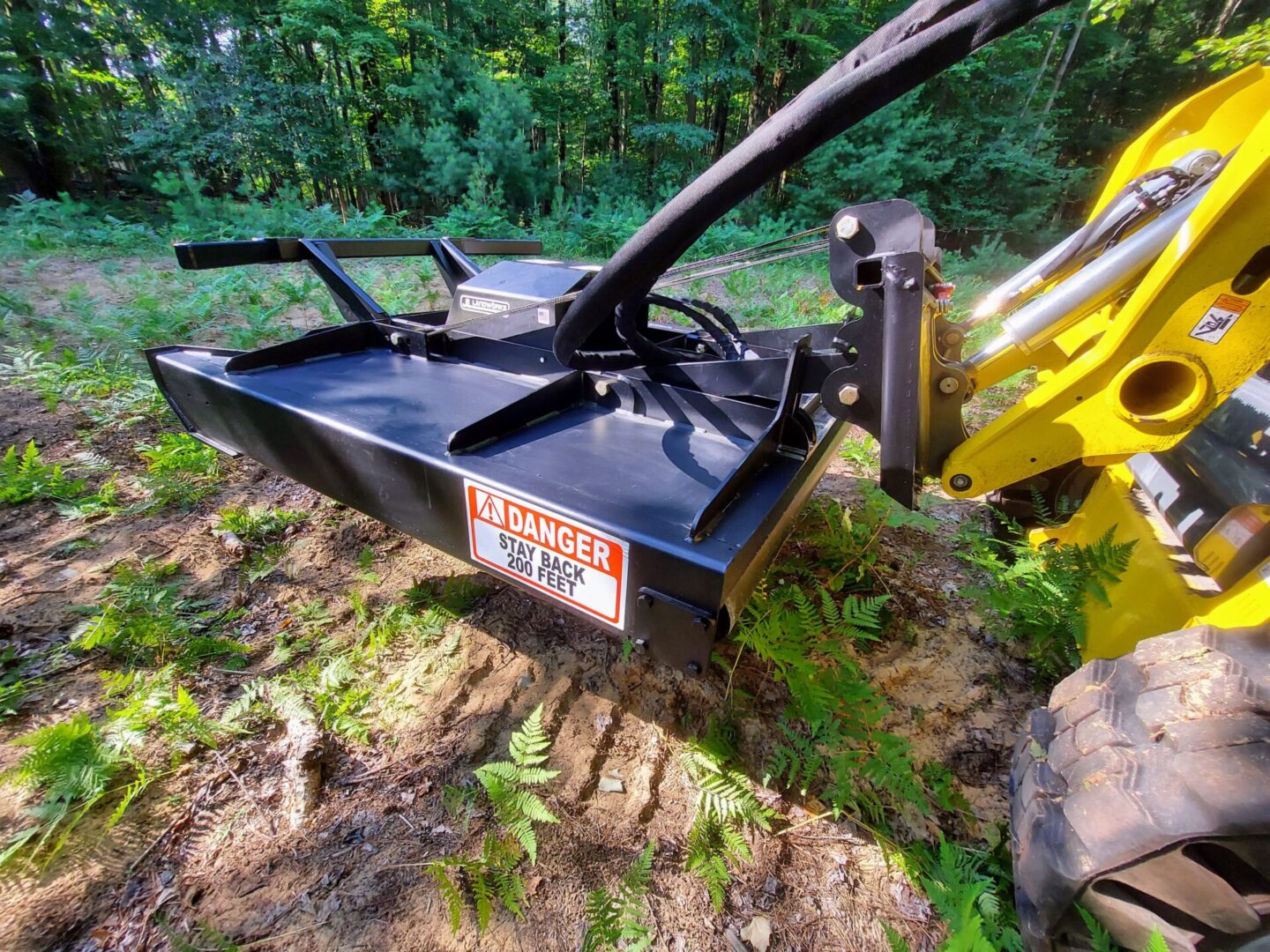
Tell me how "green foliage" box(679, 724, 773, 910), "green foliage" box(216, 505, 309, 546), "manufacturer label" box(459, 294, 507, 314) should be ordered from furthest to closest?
"green foliage" box(216, 505, 309, 546), "manufacturer label" box(459, 294, 507, 314), "green foliage" box(679, 724, 773, 910)

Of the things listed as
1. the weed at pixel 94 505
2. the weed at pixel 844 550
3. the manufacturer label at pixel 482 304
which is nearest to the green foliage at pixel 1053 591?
the weed at pixel 844 550

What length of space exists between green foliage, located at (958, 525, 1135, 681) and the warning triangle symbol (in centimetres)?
176

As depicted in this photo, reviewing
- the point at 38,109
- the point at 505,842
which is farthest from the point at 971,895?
the point at 38,109

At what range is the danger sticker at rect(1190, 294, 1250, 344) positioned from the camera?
106 cm

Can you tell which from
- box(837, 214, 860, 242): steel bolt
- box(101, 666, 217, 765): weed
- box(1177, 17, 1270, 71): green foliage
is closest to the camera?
box(837, 214, 860, 242): steel bolt

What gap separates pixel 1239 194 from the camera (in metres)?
1.00

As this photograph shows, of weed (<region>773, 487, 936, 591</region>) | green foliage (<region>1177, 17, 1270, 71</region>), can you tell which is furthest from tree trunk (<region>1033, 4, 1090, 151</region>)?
weed (<region>773, 487, 936, 591</region>)

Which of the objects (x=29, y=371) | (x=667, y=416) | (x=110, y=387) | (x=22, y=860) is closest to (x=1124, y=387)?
(x=667, y=416)

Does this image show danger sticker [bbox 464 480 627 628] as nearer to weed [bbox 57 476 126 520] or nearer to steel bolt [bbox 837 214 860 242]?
steel bolt [bbox 837 214 860 242]

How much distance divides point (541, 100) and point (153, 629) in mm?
17318

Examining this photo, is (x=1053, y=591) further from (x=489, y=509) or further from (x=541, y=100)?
(x=541, y=100)

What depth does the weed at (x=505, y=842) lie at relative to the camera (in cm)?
133

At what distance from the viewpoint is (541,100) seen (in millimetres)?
15297

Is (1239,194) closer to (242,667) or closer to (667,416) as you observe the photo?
(667,416)
